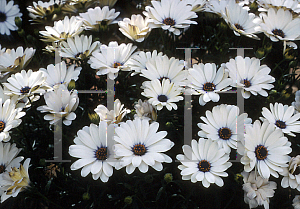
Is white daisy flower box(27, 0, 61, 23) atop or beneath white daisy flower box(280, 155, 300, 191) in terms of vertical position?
atop

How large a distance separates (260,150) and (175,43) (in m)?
0.95

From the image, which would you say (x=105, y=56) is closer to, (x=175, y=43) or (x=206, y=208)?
(x=175, y=43)

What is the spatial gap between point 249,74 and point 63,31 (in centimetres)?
109

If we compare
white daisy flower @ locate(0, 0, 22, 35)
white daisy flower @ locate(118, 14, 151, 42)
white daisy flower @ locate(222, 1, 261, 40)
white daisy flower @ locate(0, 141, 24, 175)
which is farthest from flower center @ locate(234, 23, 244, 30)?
white daisy flower @ locate(0, 0, 22, 35)

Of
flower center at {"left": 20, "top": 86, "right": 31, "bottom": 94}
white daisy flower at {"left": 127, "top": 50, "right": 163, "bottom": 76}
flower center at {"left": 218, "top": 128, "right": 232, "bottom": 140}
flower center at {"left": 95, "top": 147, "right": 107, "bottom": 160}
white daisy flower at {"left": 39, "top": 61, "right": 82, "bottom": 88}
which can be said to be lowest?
flower center at {"left": 95, "top": 147, "right": 107, "bottom": 160}

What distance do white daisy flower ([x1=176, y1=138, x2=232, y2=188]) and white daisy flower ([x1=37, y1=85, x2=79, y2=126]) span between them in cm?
51

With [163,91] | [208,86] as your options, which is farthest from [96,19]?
[208,86]

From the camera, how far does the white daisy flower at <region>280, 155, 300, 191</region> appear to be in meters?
1.08

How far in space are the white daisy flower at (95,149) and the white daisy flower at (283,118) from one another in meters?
0.71

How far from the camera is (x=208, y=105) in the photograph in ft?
5.12

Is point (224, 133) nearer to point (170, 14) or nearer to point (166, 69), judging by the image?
point (166, 69)

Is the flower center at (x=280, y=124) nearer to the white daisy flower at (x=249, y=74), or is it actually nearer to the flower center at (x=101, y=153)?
the white daisy flower at (x=249, y=74)

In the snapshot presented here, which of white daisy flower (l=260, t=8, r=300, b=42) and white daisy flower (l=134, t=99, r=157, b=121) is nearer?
white daisy flower (l=134, t=99, r=157, b=121)

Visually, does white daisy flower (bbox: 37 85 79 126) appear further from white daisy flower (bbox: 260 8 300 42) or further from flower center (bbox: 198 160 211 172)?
white daisy flower (bbox: 260 8 300 42)
